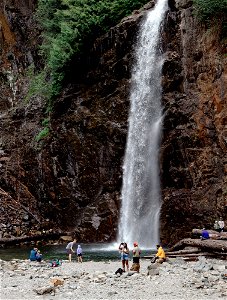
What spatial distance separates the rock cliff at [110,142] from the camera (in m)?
25.5

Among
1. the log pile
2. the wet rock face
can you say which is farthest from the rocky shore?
the wet rock face

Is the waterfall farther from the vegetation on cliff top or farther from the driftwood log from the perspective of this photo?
the driftwood log

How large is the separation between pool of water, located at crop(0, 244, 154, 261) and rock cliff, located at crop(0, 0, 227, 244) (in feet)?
6.96

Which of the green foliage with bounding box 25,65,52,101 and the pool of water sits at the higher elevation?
the green foliage with bounding box 25,65,52,101

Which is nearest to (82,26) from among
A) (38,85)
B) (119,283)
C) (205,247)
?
(38,85)

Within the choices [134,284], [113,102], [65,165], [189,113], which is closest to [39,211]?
[65,165]

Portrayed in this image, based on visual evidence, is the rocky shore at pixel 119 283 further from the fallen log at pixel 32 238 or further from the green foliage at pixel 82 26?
the green foliage at pixel 82 26

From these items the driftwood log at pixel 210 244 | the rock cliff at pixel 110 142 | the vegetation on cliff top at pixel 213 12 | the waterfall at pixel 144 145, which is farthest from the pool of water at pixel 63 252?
the vegetation on cliff top at pixel 213 12

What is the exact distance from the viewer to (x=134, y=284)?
1318 cm

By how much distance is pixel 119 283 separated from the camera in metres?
13.5

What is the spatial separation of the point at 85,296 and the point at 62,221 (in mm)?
20276

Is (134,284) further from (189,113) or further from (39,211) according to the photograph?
(39,211)

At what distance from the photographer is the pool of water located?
73.3ft

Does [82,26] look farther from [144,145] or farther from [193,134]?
[193,134]
